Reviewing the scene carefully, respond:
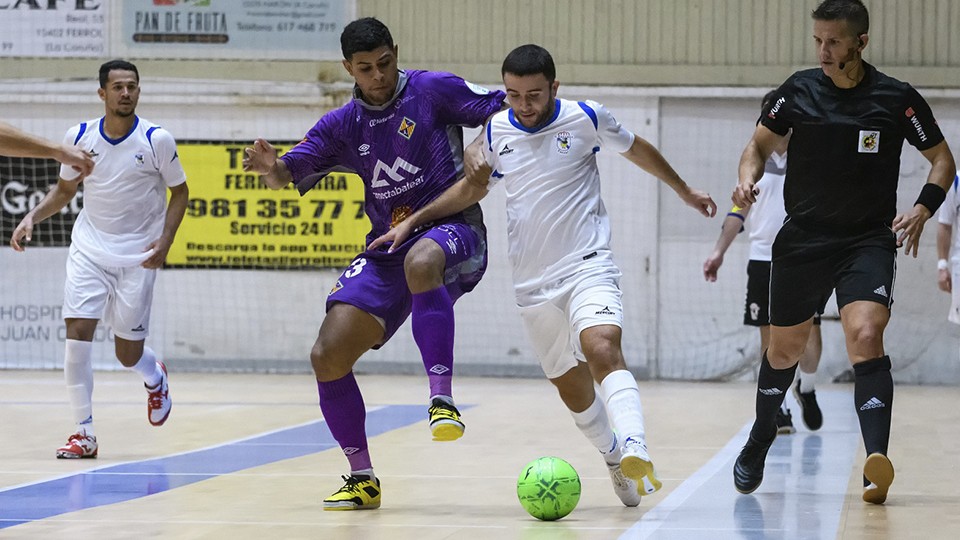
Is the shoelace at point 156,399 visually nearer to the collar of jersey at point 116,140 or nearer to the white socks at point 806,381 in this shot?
the collar of jersey at point 116,140

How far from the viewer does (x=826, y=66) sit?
5805 mm

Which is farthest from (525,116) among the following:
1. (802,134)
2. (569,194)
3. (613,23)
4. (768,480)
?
(613,23)

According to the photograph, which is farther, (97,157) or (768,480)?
(97,157)

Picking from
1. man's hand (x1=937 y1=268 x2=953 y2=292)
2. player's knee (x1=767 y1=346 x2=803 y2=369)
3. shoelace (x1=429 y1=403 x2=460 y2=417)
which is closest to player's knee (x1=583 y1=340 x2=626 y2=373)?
shoelace (x1=429 y1=403 x2=460 y2=417)

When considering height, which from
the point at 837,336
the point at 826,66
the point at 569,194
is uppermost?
the point at 826,66

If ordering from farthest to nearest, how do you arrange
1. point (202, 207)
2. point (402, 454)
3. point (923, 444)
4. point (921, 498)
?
point (202, 207), point (923, 444), point (402, 454), point (921, 498)

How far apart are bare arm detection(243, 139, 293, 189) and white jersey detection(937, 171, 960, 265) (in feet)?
20.7

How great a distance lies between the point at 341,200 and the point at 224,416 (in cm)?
597

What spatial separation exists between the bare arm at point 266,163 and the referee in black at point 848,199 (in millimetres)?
2055

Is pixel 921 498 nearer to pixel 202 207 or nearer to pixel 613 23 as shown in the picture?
pixel 613 23

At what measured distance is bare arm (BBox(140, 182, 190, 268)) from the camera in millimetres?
8516

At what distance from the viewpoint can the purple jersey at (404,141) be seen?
6.10m

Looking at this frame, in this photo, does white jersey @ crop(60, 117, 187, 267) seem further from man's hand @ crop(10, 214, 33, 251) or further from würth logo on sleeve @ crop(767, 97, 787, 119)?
würth logo on sleeve @ crop(767, 97, 787, 119)

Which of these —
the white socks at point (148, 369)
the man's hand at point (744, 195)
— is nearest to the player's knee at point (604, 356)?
the man's hand at point (744, 195)
